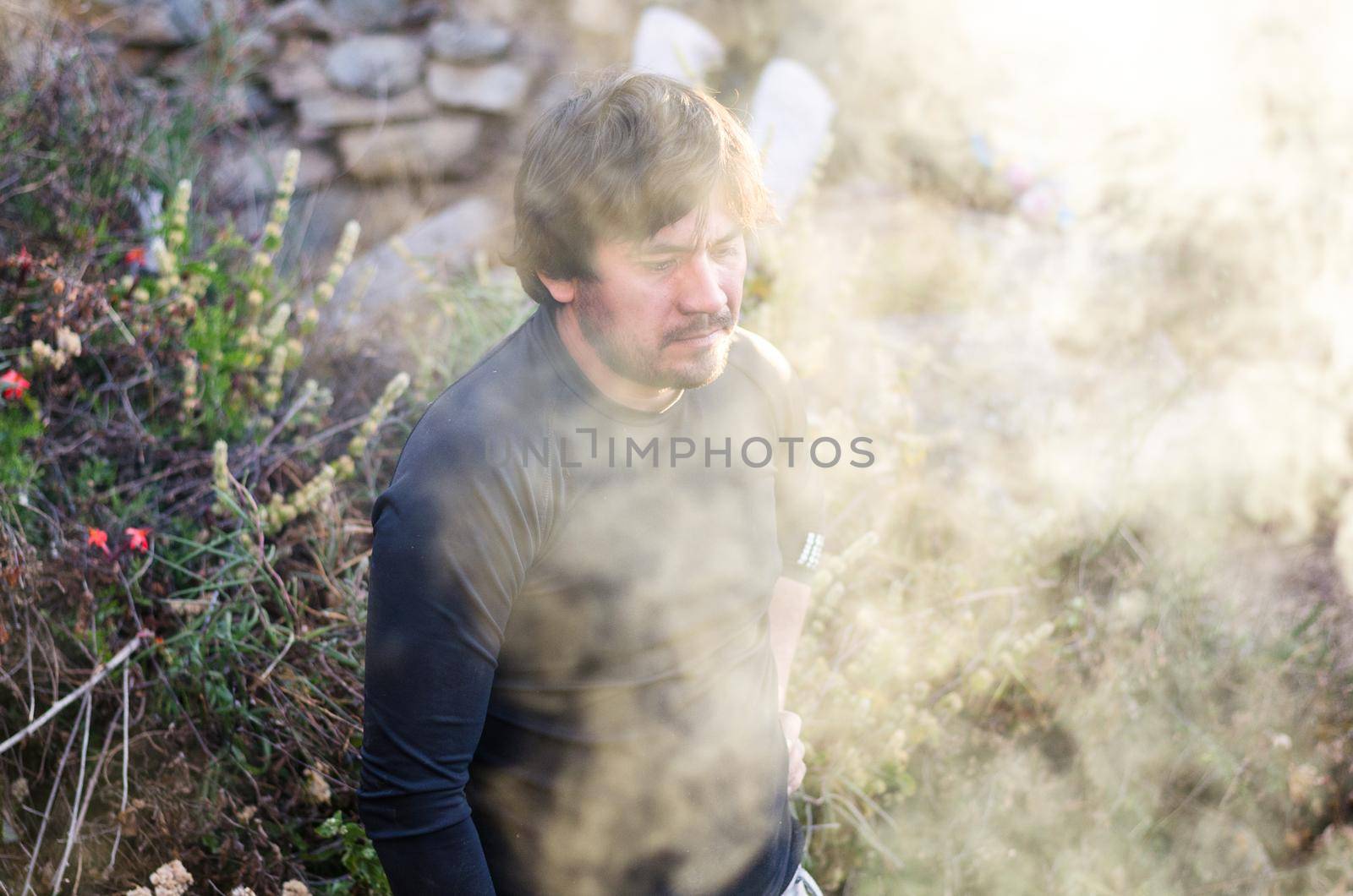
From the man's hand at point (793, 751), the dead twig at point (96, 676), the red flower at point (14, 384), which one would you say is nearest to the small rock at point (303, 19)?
the red flower at point (14, 384)

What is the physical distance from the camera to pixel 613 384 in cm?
156

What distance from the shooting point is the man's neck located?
154cm

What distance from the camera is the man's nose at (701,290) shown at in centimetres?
153

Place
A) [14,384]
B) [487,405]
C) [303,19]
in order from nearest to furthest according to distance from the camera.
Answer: [487,405] → [14,384] → [303,19]

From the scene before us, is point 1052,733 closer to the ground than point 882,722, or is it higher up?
closer to the ground

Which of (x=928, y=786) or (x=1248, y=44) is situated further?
(x=1248, y=44)

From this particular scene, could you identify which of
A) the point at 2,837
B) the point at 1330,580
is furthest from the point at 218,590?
the point at 1330,580

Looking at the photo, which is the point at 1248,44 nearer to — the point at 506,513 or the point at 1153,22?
the point at 1153,22

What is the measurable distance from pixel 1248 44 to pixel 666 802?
4671 millimetres

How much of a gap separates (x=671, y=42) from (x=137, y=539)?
3.67 meters

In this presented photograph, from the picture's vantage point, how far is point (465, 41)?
493 cm

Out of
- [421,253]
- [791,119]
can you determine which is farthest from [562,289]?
[791,119]

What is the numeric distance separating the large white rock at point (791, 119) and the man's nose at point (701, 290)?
2.88 meters

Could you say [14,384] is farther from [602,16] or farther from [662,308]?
[602,16]
